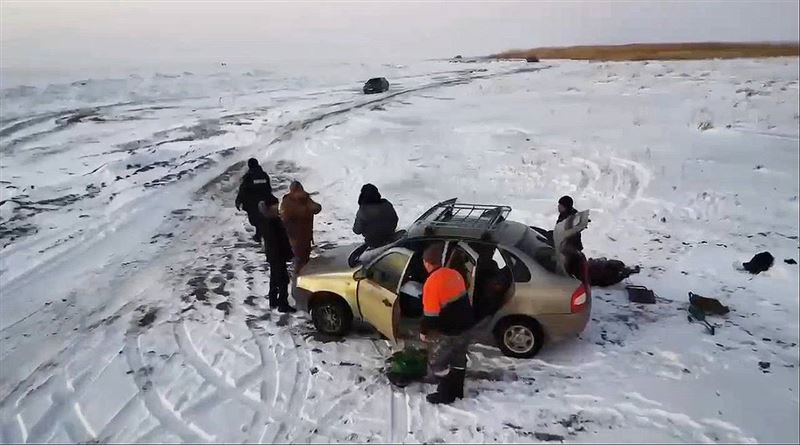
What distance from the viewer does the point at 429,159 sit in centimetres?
1633

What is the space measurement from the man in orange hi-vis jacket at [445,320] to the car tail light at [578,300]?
128cm

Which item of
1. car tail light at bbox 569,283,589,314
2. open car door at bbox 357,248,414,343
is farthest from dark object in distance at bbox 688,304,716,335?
open car door at bbox 357,248,414,343

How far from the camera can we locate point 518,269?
21.5 feet

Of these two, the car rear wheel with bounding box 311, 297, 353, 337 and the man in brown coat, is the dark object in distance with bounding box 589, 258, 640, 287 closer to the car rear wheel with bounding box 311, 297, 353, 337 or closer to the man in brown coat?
the car rear wheel with bounding box 311, 297, 353, 337

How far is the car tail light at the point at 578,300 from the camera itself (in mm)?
6383

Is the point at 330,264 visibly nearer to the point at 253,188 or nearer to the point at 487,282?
the point at 487,282

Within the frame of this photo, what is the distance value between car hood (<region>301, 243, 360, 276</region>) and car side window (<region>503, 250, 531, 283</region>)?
1799mm

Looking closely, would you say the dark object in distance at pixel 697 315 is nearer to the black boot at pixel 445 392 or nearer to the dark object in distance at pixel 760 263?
the dark object in distance at pixel 760 263

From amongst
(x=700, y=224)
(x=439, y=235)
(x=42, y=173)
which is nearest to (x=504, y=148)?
(x=700, y=224)

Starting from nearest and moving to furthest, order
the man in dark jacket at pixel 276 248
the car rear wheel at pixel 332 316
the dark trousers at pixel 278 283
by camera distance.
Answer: the car rear wheel at pixel 332 316 < the man in dark jacket at pixel 276 248 < the dark trousers at pixel 278 283

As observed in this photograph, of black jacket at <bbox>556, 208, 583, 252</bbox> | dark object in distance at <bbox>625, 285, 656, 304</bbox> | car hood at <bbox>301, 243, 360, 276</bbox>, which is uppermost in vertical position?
black jacket at <bbox>556, 208, 583, 252</bbox>

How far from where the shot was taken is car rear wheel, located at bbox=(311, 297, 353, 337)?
7.36 meters

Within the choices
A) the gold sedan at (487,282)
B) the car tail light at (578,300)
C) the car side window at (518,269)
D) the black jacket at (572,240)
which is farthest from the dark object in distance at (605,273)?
the car side window at (518,269)

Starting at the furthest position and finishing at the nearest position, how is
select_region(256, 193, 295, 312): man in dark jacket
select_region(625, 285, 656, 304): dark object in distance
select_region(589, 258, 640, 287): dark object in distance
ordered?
select_region(589, 258, 640, 287): dark object in distance → select_region(256, 193, 295, 312): man in dark jacket → select_region(625, 285, 656, 304): dark object in distance
